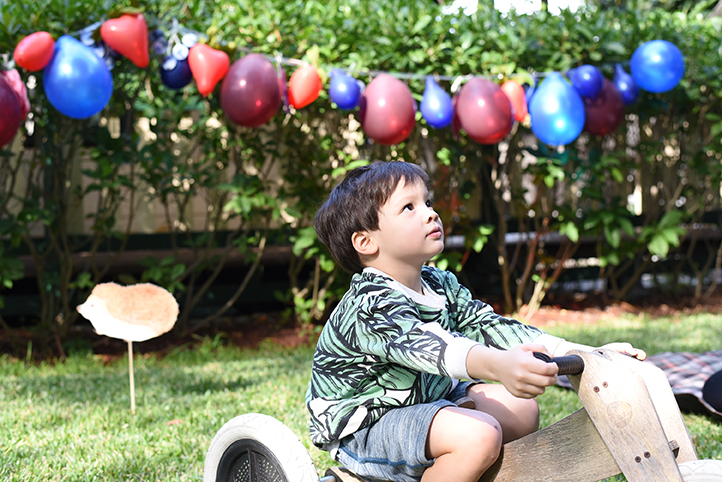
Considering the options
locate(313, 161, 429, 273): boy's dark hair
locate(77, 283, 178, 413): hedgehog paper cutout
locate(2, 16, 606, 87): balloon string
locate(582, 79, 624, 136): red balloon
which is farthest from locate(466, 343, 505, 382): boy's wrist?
locate(582, 79, 624, 136): red balloon

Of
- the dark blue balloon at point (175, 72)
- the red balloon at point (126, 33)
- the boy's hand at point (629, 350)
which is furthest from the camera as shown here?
the dark blue balloon at point (175, 72)

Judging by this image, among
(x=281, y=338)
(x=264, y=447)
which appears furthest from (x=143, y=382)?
(x=264, y=447)

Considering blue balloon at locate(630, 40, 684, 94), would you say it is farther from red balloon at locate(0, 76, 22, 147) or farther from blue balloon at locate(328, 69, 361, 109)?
red balloon at locate(0, 76, 22, 147)

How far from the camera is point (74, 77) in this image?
3.26m

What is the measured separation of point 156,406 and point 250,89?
176 cm

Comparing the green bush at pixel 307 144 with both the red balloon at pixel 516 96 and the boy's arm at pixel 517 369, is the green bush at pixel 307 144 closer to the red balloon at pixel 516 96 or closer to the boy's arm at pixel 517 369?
the red balloon at pixel 516 96

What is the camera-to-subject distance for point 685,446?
1.33m

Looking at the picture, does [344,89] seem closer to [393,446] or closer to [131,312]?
[131,312]

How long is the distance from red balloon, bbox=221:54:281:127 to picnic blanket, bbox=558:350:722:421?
212cm

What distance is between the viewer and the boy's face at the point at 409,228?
64.7 inches

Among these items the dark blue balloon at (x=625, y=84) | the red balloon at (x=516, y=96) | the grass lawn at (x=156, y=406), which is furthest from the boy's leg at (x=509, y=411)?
the dark blue balloon at (x=625, y=84)

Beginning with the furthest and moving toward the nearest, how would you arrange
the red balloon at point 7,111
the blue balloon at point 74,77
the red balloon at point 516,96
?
the red balloon at point 516,96
the blue balloon at point 74,77
the red balloon at point 7,111

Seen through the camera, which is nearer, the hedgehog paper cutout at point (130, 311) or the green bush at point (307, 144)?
the hedgehog paper cutout at point (130, 311)

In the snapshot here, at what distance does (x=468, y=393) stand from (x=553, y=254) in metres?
4.94
